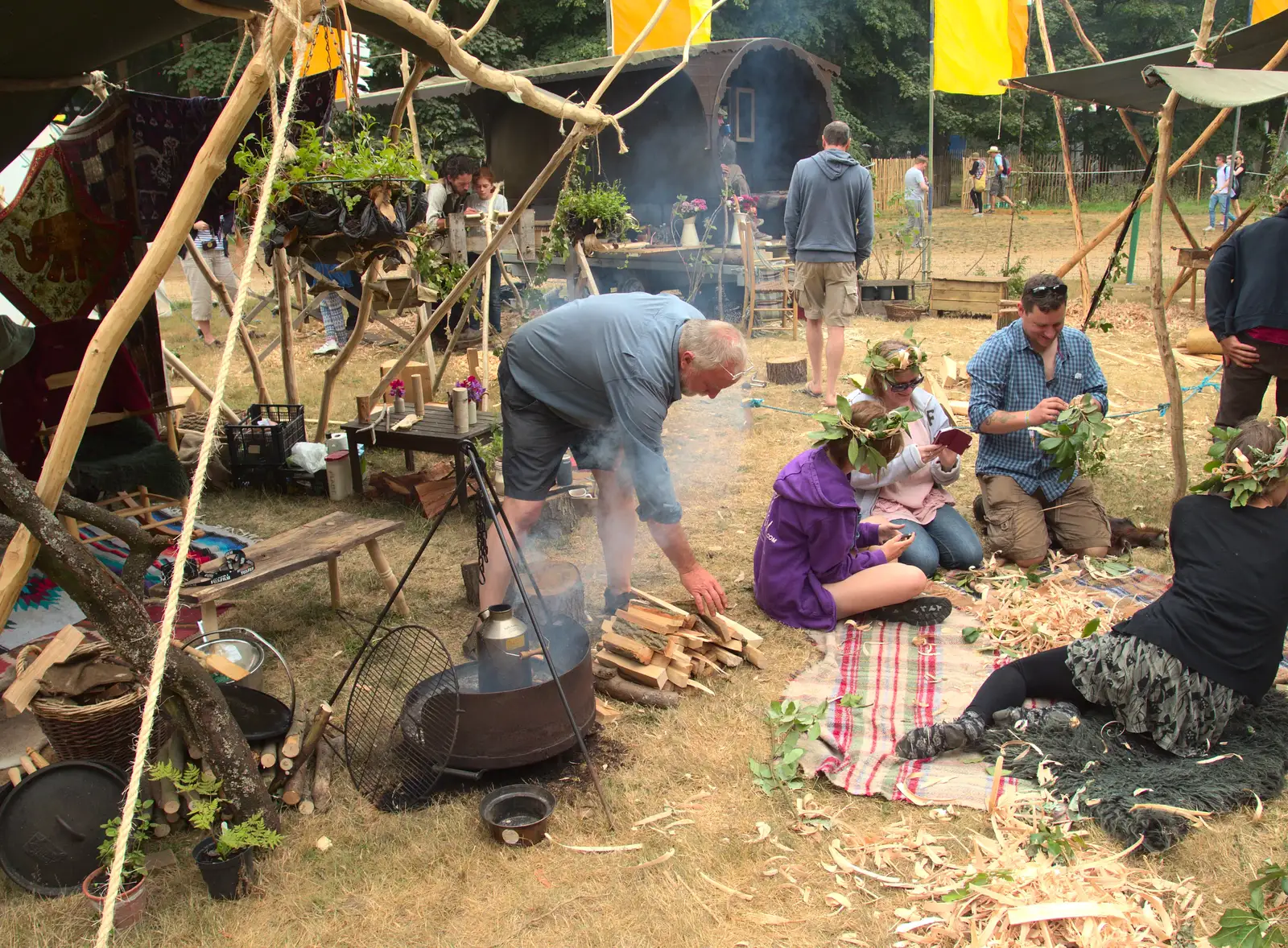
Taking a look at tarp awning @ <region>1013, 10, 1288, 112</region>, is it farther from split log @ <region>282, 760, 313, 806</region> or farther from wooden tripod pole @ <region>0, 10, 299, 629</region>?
split log @ <region>282, 760, 313, 806</region>

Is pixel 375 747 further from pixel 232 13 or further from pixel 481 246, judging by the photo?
pixel 481 246

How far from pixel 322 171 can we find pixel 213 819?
8.76 feet

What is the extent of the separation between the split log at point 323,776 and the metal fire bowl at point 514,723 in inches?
13.1

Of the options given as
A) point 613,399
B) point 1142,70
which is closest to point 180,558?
point 613,399

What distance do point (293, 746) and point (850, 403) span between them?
2.62 metres

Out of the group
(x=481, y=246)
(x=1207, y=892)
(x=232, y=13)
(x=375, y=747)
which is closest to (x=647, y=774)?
(x=375, y=747)

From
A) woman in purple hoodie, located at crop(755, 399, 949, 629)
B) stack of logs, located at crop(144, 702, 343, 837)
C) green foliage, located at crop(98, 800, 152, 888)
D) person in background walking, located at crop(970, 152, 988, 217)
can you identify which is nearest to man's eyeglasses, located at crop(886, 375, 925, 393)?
woman in purple hoodie, located at crop(755, 399, 949, 629)

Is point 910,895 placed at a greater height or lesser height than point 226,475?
lesser

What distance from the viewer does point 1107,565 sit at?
4867 mm

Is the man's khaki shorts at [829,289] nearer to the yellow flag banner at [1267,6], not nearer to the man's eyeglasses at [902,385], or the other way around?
the man's eyeglasses at [902,385]

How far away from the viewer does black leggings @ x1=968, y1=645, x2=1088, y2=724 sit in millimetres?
3492

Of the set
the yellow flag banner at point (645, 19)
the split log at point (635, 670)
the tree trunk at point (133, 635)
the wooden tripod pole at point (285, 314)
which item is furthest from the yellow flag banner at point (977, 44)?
the tree trunk at point (133, 635)

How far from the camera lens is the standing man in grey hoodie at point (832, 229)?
7824mm

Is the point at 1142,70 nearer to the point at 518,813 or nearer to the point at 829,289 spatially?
the point at 829,289
